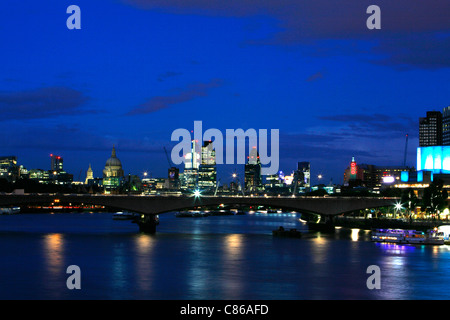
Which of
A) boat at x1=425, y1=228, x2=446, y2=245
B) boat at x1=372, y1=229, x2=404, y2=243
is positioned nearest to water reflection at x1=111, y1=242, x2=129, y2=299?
boat at x1=372, y1=229, x2=404, y2=243

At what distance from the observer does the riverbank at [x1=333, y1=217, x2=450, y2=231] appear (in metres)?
109

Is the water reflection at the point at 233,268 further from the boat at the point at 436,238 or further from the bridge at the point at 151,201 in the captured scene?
the boat at the point at 436,238

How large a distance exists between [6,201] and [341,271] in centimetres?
6048

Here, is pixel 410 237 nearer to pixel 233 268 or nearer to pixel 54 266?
pixel 233 268

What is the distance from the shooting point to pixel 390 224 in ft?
383

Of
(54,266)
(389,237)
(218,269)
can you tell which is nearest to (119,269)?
(54,266)

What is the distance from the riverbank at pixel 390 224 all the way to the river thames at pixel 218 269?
22059mm

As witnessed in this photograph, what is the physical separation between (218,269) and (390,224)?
62.5m

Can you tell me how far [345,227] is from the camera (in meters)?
134

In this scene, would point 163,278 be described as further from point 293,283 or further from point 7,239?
point 7,239

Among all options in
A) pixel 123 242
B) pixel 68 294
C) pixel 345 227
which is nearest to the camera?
pixel 68 294
